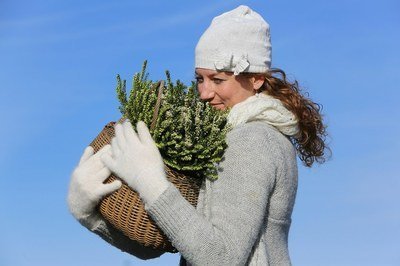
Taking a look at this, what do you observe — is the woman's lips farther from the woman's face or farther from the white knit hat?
the white knit hat

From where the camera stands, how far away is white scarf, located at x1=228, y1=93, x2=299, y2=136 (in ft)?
13.0

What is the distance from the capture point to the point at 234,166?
3.81 meters

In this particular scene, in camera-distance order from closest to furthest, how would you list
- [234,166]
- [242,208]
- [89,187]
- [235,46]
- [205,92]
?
1. [242,208]
2. [234,166]
3. [89,187]
4. [205,92]
5. [235,46]

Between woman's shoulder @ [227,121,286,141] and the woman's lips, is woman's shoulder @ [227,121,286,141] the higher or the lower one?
the lower one

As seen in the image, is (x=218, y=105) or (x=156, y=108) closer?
(x=156, y=108)

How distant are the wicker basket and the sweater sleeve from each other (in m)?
0.09

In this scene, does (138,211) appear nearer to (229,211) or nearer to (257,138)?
(229,211)

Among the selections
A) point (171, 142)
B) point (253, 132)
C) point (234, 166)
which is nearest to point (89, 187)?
point (171, 142)

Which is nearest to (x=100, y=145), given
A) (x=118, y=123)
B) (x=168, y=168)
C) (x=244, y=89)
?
(x=118, y=123)

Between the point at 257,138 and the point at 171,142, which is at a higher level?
the point at 257,138

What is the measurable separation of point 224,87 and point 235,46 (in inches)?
8.0

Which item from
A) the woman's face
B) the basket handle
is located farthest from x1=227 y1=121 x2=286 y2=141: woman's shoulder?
the basket handle

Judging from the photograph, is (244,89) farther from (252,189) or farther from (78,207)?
(78,207)

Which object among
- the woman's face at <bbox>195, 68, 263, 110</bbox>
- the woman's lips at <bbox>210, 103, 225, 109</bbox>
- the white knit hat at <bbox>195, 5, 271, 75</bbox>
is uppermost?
the white knit hat at <bbox>195, 5, 271, 75</bbox>
